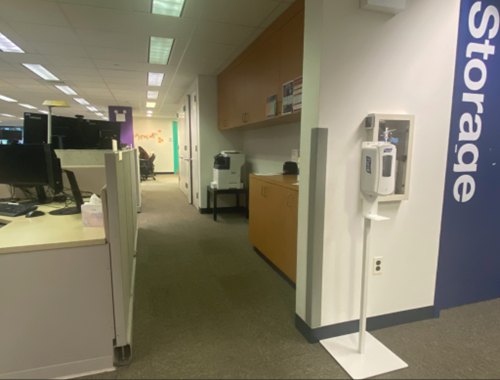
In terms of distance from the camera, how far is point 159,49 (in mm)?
3857

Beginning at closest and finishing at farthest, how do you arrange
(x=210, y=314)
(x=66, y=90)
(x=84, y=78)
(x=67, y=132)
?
(x=210, y=314) < (x=67, y=132) < (x=84, y=78) < (x=66, y=90)

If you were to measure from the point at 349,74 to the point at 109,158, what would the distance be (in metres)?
1.40

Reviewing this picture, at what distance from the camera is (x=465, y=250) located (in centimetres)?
207

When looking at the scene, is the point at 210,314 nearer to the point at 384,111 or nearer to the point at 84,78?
the point at 384,111

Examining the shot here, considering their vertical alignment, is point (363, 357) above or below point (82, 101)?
below

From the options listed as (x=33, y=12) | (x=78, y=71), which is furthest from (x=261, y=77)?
(x=78, y=71)

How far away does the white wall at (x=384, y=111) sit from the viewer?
163 cm

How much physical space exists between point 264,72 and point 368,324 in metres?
2.67

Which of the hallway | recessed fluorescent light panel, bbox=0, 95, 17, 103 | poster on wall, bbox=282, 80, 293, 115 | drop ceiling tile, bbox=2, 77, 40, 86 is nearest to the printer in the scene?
the hallway

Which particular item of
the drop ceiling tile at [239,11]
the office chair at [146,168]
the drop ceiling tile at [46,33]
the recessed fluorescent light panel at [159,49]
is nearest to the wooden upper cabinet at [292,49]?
the drop ceiling tile at [239,11]

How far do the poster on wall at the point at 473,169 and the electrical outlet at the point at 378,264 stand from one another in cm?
49

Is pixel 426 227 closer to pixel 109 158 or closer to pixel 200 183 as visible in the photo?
pixel 109 158

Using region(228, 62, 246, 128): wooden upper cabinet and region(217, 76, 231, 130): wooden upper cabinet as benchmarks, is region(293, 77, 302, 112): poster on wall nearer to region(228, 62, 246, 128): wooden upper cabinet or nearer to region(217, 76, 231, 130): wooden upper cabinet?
region(228, 62, 246, 128): wooden upper cabinet

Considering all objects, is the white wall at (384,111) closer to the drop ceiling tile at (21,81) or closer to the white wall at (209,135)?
the white wall at (209,135)
